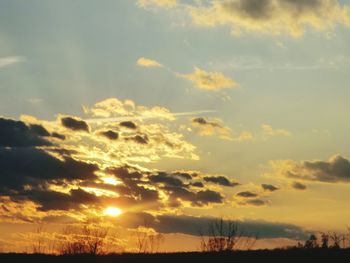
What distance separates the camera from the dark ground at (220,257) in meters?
26.0

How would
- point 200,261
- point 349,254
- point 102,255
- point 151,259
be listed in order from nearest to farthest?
point 349,254 < point 200,261 < point 151,259 < point 102,255

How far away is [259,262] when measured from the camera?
2625cm

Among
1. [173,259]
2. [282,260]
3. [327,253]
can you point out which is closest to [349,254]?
[327,253]

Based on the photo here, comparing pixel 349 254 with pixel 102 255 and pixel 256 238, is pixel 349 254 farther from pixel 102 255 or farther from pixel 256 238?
pixel 102 255

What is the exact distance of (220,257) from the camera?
91.7 ft

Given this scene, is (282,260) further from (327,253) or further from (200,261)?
(200,261)

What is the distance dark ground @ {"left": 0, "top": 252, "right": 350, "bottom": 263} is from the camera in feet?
85.3

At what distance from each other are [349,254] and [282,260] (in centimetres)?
281

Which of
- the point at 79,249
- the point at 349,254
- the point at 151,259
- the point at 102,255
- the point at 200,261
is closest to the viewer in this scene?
the point at 349,254

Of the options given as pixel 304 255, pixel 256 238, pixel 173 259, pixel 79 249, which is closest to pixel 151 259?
pixel 173 259

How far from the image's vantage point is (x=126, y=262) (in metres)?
30.9

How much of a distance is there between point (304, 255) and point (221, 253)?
169 inches

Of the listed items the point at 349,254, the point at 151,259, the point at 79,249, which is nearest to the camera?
the point at 349,254

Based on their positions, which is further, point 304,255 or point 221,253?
point 221,253
